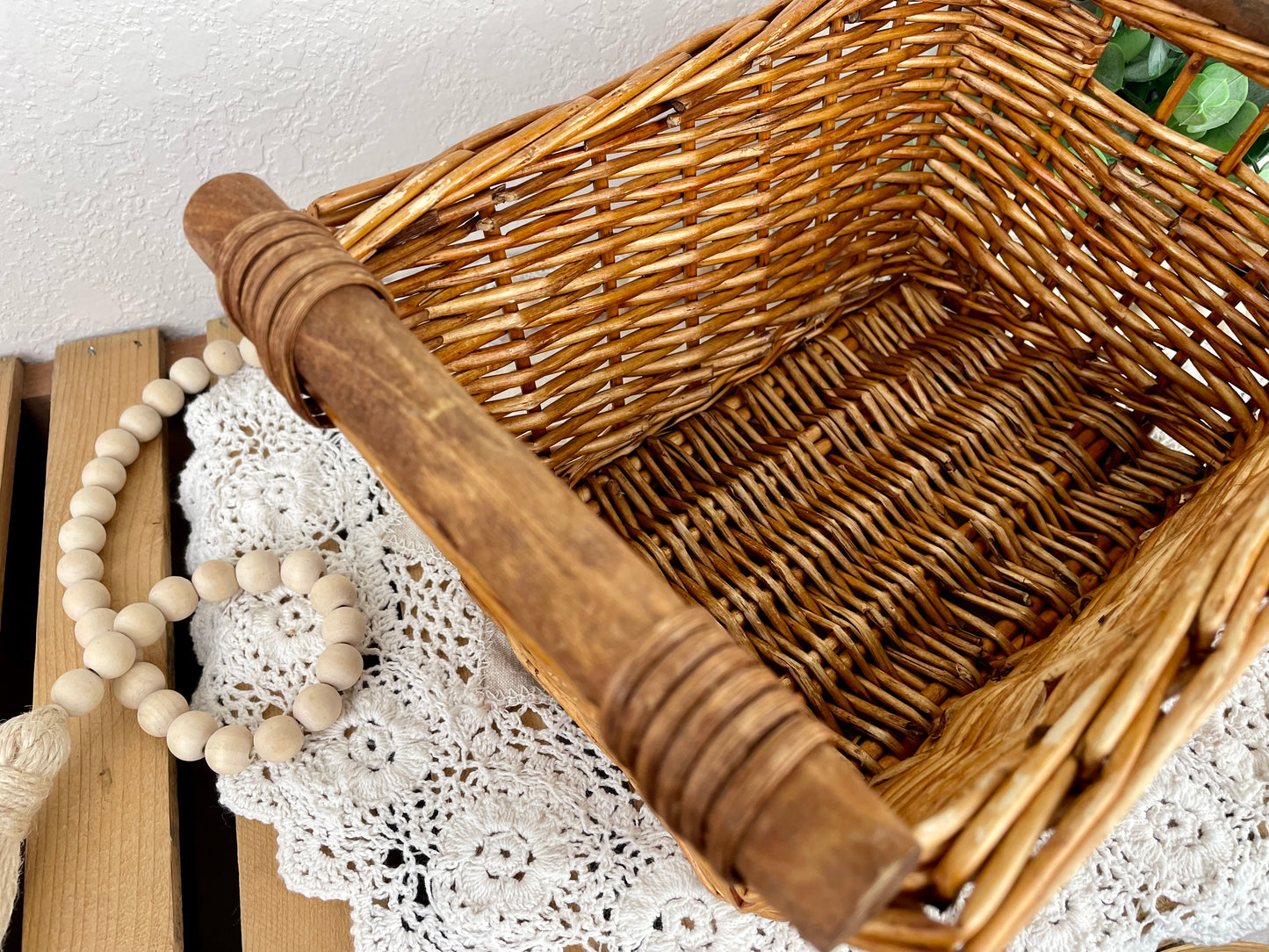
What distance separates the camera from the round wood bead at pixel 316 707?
0.55 metres

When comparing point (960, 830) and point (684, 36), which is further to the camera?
point (684, 36)

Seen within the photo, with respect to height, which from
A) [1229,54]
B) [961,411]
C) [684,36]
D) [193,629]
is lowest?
[193,629]

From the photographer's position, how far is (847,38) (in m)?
0.59

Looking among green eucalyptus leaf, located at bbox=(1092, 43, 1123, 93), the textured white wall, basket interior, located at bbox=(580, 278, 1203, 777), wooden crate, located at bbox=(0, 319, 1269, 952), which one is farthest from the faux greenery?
wooden crate, located at bbox=(0, 319, 1269, 952)

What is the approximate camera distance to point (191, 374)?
71 centimetres

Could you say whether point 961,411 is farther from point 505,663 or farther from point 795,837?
point 795,837

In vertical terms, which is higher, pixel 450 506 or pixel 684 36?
pixel 684 36

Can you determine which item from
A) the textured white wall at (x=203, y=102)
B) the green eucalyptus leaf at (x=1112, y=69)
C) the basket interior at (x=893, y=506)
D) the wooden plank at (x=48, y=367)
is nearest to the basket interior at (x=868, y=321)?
the basket interior at (x=893, y=506)

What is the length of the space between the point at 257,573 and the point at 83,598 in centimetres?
11

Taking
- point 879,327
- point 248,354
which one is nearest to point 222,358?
point 248,354

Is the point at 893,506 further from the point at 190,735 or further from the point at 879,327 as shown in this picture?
the point at 190,735

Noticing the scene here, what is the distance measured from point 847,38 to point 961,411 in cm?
26

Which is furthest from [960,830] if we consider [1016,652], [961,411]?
[961,411]

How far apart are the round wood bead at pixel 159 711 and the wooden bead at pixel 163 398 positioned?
0.24 meters
